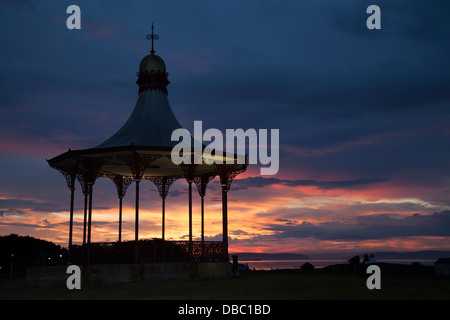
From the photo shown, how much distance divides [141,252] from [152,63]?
12295 millimetres

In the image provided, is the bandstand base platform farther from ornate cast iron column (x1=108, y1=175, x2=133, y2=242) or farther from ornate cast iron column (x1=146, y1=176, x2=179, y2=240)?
ornate cast iron column (x1=146, y1=176, x2=179, y2=240)

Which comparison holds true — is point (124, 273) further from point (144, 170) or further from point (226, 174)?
point (226, 174)

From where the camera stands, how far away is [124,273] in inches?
1038

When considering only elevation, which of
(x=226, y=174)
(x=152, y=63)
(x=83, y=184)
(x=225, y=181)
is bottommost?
(x=83, y=184)

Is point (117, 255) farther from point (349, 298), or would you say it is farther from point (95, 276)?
point (349, 298)

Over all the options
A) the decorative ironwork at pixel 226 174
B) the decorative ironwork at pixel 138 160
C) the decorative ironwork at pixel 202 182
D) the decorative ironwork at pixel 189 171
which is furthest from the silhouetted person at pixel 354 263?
the decorative ironwork at pixel 138 160

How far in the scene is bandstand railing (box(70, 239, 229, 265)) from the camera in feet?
89.5

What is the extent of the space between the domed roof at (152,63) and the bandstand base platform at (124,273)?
12.8 metres

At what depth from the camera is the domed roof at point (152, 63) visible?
32719 millimetres

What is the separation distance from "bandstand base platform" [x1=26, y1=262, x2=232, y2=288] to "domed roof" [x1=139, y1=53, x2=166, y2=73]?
12.8 meters

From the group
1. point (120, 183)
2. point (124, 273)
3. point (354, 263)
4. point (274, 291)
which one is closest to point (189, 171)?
point (124, 273)

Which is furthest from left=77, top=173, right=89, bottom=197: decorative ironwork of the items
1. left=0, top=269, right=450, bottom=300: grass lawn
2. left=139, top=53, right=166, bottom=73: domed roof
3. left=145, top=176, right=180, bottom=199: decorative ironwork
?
left=0, top=269, right=450, bottom=300: grass lawn

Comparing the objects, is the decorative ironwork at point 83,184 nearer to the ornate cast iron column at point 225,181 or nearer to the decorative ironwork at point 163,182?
the decorative ironwork at point 163,182
